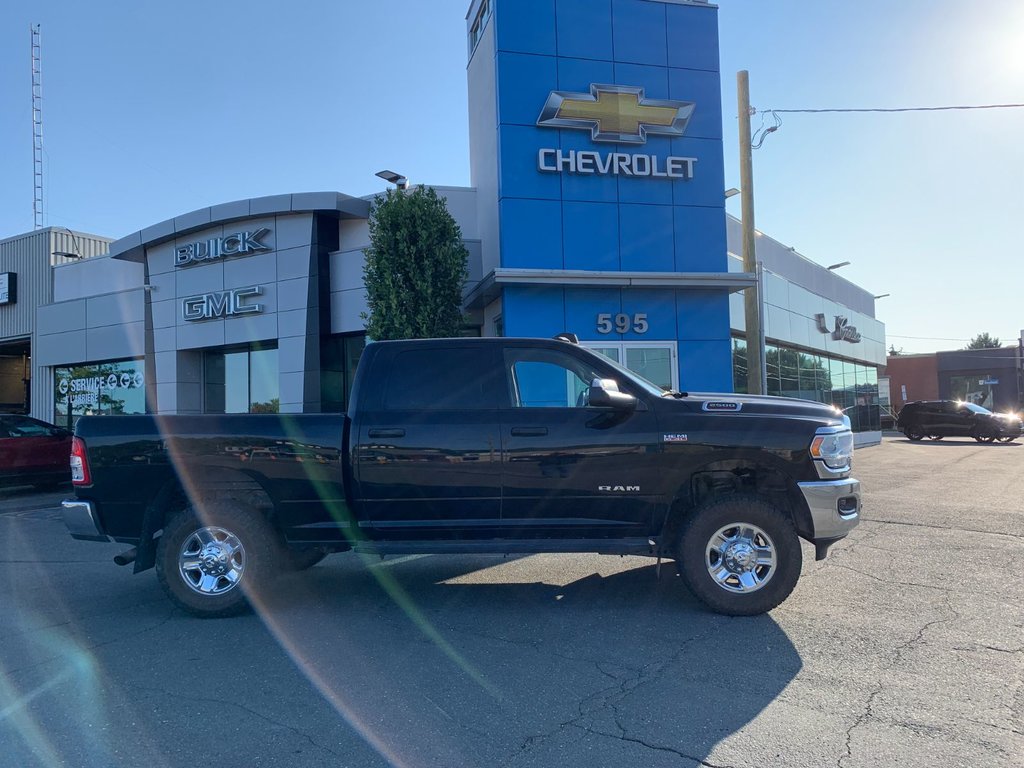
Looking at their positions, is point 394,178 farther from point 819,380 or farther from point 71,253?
point 819,380

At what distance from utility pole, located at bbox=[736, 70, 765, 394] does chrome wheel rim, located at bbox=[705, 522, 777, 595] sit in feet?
28.8

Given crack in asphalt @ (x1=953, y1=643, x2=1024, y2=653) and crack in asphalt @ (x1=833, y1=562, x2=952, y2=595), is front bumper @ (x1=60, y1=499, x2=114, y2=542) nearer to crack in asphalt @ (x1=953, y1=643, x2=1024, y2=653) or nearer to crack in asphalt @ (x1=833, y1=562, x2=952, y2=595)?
crack in asphalt @ (x1=953, y1=643, x2=1024, y2=653)

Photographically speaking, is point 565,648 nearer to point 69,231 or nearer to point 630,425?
point 630,425

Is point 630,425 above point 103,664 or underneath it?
above

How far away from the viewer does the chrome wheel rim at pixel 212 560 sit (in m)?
5.62

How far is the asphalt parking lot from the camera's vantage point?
345cm

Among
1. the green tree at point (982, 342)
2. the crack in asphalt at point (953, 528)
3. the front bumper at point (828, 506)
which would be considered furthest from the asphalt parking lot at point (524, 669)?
the green tree at point (982, 342)

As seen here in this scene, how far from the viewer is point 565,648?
4785 millimetres

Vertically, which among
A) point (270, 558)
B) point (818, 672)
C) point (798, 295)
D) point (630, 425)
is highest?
point (798, 295)

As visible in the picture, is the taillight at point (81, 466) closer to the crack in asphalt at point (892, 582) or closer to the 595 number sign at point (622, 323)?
the crack in asphalt at point (892, 582)

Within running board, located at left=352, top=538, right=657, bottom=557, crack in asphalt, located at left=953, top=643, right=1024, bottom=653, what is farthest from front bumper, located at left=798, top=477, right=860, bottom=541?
running board, located at left=352, top=538, right=657, bottom=557

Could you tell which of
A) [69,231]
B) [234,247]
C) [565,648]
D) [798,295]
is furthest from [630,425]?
[69,231]

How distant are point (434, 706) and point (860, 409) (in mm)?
26196

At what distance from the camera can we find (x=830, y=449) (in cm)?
540
